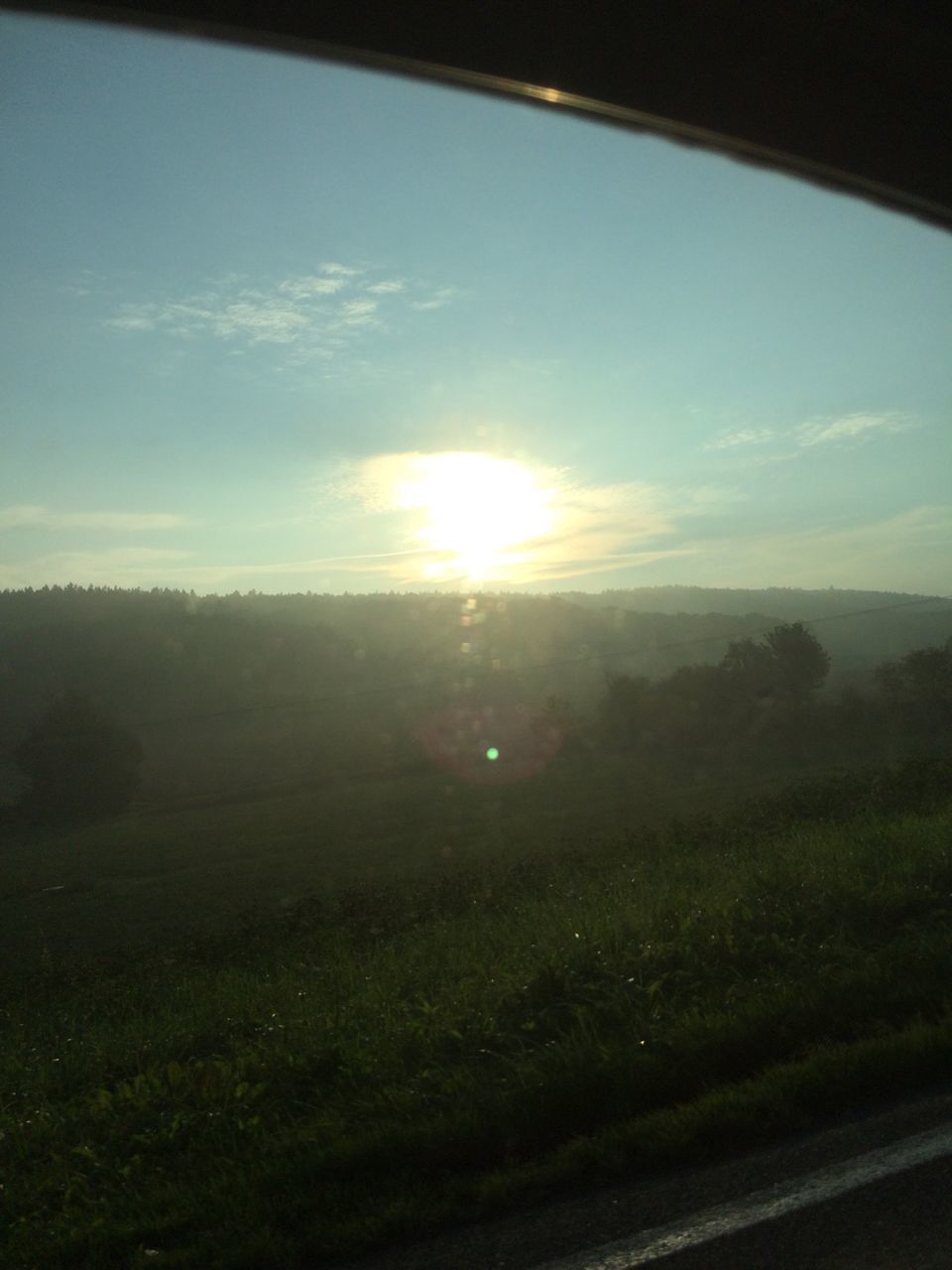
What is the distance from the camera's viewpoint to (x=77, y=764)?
35094 millimetres

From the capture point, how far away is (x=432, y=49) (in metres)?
2.96

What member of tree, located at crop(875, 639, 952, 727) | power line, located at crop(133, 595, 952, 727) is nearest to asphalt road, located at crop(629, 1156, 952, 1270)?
tree, located at crop(875, 639, 952, 727)

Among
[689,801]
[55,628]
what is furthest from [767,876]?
[55,628]

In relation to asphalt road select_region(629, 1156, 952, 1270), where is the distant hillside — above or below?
above

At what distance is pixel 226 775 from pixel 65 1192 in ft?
111

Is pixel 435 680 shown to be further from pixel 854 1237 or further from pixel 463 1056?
pixel 854 1237

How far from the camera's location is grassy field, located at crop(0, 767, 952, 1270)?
372 centimetres

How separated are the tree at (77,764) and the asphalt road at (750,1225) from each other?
31.2 m

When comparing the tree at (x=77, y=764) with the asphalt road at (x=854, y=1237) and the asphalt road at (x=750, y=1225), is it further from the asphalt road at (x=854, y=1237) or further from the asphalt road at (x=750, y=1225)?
the asphalt road at (x=854, y=1237)

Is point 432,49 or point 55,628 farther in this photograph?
point 55,628

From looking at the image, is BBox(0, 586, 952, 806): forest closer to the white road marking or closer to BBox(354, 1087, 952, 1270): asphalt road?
the white road marking

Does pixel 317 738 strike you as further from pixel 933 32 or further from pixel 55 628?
pixel 933 32

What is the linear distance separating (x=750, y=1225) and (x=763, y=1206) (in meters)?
0.15

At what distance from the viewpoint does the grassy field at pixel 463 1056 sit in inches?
146
